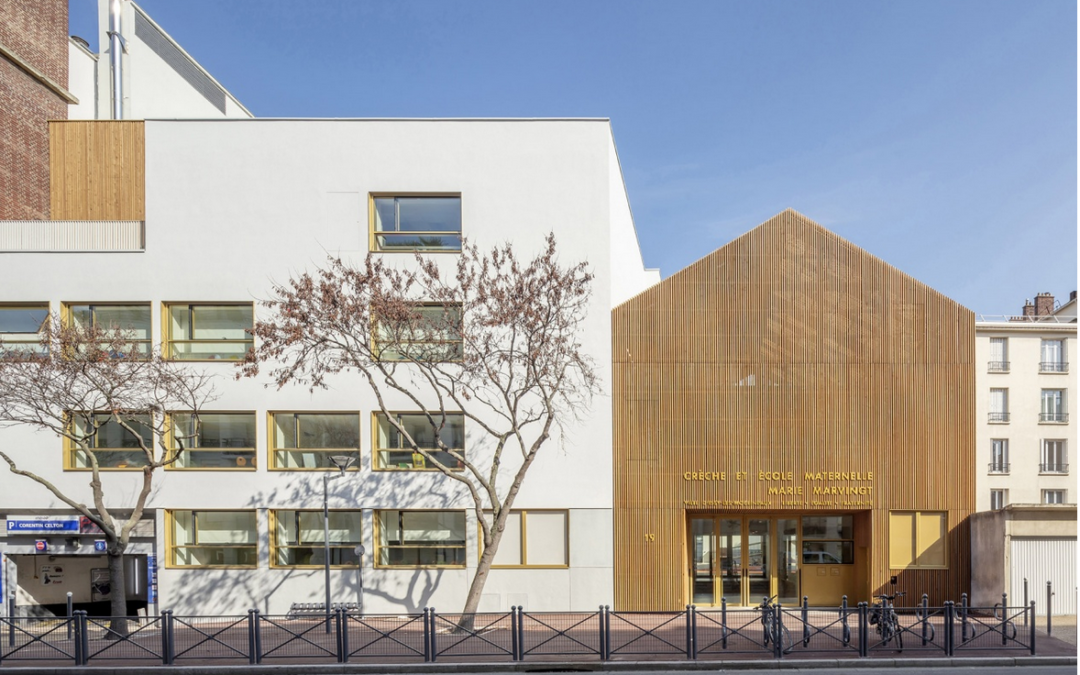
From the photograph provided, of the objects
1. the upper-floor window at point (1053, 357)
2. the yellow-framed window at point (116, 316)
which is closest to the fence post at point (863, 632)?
the yellow-framed window at point (116, 316)

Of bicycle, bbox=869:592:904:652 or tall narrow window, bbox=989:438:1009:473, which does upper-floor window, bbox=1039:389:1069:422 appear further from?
bicycle, bbox=869:592:904:652

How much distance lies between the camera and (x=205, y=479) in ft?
53.3

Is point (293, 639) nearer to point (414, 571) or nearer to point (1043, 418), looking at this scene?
point (414, 571)

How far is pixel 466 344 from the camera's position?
1464cm

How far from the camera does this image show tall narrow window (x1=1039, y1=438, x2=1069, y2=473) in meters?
39.0

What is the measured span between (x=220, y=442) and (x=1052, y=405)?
46.5 m

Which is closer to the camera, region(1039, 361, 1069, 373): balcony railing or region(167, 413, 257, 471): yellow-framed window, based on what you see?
region(167, 413, 257, 471): yellow-framed window

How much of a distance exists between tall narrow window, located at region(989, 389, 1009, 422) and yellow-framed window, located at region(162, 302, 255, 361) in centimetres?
4296

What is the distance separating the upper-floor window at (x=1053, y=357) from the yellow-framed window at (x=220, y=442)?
148 feet

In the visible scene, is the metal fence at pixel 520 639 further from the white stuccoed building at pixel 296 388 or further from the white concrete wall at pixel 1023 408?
the white concrete wall at pixel 1023 408

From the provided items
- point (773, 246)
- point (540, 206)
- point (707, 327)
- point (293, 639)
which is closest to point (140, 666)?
point (293, 639)

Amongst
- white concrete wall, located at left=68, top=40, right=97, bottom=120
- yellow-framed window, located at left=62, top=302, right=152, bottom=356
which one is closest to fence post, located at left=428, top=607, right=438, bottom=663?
yellow-framed window, located at left=62, top=302, right=152, bottom=356

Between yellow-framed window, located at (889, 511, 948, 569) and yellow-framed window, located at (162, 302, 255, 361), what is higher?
yellow-framed window, located at (162, 302, 255, 361)

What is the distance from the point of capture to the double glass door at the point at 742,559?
16609mm
